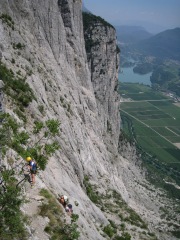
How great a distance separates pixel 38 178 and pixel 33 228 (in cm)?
649

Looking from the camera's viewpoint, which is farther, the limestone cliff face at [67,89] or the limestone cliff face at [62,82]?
the limestone cliff face at [62,82]

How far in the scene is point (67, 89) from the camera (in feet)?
174

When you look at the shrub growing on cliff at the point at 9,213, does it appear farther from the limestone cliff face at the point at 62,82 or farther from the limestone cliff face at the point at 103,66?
the limestone cliff face at the point at 103,66

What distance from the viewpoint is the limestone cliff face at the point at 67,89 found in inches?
1266

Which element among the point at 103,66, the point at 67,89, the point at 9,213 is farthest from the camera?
the point at 103,66

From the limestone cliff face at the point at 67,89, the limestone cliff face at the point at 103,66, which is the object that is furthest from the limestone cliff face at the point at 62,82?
the limestone cliff face at the point at 103,66

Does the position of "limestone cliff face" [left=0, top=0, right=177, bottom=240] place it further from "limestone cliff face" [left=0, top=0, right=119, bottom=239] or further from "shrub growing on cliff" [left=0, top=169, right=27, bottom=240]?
"shrub growing on cliff" [left=0, top=169, right=27, bottom=240]

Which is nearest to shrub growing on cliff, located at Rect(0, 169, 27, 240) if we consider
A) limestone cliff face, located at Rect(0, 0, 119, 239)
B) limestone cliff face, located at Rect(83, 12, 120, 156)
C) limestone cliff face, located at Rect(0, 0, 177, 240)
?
limestone cliff face, located at Rect(0, 0, 177, 240)

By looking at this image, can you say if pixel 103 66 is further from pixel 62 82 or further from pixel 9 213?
pixel 9 213

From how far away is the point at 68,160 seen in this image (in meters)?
38.5

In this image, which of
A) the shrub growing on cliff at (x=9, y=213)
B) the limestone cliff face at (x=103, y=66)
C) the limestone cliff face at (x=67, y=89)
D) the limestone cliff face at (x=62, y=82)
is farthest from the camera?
the limestone cliff face at (x=103, y=66)

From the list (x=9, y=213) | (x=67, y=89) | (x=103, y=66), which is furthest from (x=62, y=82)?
(x=9, y=213)

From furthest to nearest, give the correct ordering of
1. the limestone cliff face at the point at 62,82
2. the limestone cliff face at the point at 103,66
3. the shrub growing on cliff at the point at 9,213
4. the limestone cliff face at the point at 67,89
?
the limestone cliff face at the point at 103,66 → the limestone cliff face at the point at 62,82 → the limestone cliff face at the point at 67,89 → the shrub growing on cliff at the point at 9,213

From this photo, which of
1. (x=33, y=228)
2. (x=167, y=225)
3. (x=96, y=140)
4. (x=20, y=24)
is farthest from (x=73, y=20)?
(x=33, y=228)
